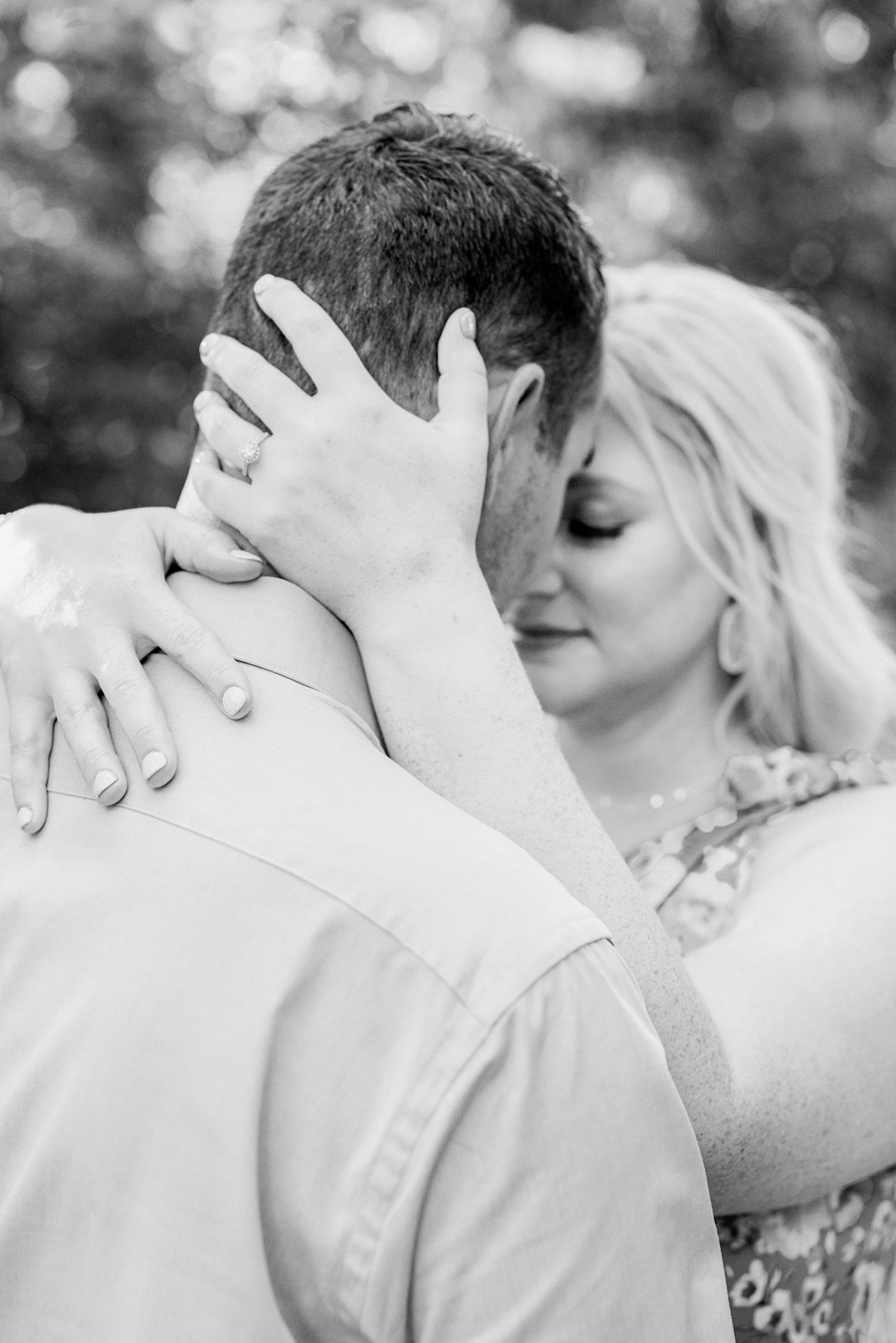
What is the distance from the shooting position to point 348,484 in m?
1.46

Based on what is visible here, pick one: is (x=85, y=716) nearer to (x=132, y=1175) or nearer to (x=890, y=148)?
(x=132, y=1175)

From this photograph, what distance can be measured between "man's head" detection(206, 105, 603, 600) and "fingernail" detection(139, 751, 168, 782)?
50cm

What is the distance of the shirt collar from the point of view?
1369 millimetres

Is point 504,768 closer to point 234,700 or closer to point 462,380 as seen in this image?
point 234,700

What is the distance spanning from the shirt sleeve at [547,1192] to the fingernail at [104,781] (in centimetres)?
41

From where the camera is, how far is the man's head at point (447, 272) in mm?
1508

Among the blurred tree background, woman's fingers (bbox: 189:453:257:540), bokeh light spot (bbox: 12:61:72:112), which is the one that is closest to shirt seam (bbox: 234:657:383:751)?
woman's fingers (bbox: 189:453:257:540)

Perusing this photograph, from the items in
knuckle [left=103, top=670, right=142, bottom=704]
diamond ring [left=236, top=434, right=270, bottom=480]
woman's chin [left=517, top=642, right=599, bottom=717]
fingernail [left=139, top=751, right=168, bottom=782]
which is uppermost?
Answer: diamond ring [left=236, top=434, right=270, bottom=480]

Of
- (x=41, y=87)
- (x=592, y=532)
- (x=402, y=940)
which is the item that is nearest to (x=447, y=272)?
(x=402, y=940)

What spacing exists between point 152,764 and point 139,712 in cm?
7

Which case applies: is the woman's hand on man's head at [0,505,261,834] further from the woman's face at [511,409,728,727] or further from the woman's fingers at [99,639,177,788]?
the woman's face at [511,409,728,727]

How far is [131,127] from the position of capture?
8.64m

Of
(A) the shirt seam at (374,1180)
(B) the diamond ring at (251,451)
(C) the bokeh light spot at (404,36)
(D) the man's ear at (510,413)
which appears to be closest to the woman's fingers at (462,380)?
(D) the man's ear at (510,413)

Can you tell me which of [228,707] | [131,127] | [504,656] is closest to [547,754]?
[504,656]
